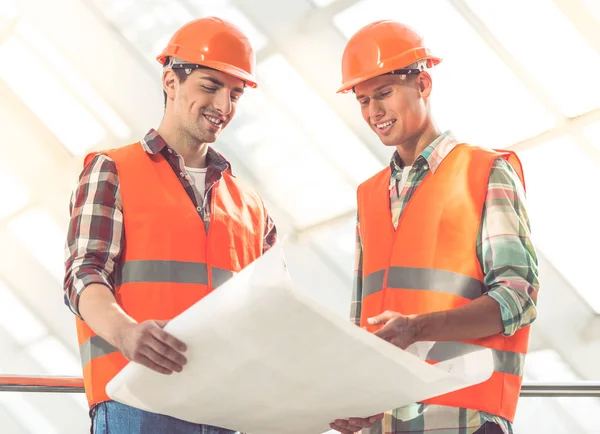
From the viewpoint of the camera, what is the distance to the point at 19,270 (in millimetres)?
7785

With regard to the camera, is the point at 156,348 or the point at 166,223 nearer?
the point at 156,348

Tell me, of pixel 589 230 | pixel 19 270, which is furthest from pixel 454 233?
pixel 19 270

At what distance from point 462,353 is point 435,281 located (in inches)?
7.0

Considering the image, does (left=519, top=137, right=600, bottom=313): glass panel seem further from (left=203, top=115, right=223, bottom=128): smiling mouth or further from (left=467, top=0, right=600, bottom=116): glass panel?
(left=203, top=115, right=223, bottom=128): smiling mouth

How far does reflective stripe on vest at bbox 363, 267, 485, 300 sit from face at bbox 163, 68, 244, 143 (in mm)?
561

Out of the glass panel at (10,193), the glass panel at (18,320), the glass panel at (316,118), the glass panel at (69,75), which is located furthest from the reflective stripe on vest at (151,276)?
the glass panel at (18,320)

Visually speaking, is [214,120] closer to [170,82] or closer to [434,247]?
[170,82]

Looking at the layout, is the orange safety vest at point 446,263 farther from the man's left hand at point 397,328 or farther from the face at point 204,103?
the face at point 204,103

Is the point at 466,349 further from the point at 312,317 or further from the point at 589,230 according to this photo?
the point at 589,230

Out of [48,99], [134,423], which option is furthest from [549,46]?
[48,99]

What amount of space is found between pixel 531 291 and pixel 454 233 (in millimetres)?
217

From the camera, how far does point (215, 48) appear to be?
2168 millimetres

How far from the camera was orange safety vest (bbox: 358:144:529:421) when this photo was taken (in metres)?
1.86

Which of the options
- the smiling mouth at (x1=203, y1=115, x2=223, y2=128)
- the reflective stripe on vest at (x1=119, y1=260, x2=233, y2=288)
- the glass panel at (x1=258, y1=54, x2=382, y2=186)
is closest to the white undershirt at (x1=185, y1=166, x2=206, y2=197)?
the smiling mouth at (x1=203, y1=115, x2=223, y2=128)
